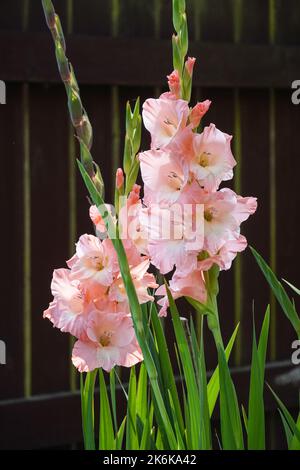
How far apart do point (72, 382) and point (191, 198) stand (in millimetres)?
1491

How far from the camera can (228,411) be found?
828 mm

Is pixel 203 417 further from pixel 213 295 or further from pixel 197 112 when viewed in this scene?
pixel 197 112

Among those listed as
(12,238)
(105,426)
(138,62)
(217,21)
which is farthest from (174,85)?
(217,21)

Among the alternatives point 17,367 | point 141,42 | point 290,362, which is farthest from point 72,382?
point 141,42

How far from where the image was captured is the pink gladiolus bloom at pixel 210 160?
0.80 metres

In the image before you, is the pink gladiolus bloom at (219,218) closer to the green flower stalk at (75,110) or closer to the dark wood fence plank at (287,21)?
the green flower stalk at (75,110)

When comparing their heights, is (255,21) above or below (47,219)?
above

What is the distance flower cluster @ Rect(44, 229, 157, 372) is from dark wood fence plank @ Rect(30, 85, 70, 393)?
1.31 metres

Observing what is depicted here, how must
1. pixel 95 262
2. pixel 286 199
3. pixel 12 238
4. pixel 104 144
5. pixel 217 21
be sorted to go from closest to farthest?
pixel 95 262
pixel 12 238
pixel 104 144
pixel 217 21
pixel 286 199

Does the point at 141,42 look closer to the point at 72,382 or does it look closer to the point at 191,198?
the point at 72,382

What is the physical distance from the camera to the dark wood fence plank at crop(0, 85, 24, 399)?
213 centimetres

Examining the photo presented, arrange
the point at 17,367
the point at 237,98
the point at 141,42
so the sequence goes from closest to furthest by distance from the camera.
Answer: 1. the point at 17,367
2. the point at 141,42
3. the point at 237,98

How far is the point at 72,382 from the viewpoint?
2.22m

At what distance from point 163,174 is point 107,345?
17cm
